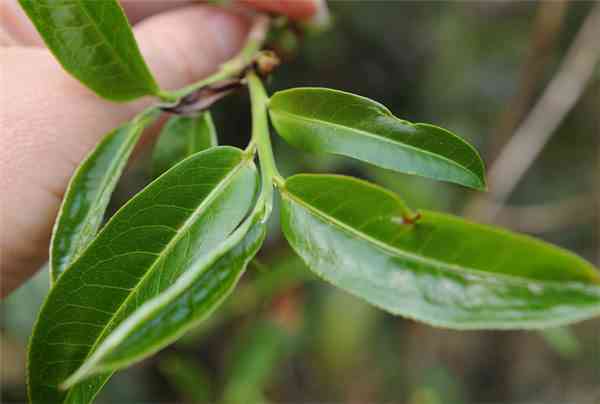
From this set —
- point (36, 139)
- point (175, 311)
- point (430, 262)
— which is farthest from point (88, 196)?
point (430, 262)

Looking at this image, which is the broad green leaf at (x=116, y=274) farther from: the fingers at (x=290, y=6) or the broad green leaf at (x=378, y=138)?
the fingers at (x=290, y=6)

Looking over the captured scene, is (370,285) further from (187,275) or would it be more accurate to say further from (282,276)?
(282,276)

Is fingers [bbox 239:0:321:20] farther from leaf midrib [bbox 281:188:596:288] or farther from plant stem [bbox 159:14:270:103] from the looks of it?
leaf midrib [bbox 281:188:596:288]

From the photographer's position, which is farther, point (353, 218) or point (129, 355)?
point (353, 218)

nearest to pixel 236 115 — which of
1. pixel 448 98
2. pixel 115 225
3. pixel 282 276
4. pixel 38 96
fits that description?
pixel 282 276

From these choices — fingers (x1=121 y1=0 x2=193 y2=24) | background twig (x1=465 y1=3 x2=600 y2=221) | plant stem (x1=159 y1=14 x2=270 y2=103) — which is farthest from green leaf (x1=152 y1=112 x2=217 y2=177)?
background twig (x1=465 y1=3 x2=600 y2=221)

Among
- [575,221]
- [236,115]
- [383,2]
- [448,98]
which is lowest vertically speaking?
[575,221]
